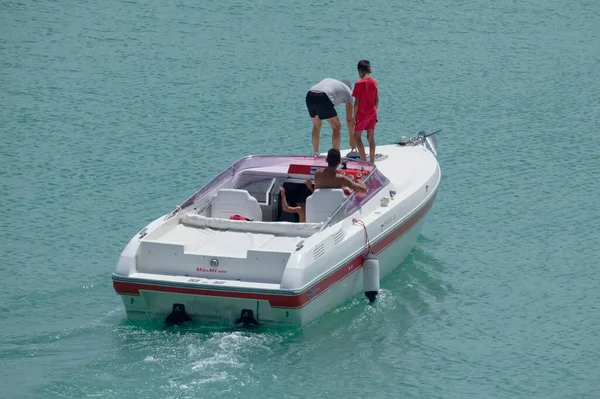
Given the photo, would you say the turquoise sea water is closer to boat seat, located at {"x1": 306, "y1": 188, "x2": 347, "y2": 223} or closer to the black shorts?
boat seat, located at {"x1": 306, "y1": 188, "x2": 347, "y2": 223}

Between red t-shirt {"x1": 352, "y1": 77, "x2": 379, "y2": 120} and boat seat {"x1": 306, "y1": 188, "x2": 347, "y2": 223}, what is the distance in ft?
7.54

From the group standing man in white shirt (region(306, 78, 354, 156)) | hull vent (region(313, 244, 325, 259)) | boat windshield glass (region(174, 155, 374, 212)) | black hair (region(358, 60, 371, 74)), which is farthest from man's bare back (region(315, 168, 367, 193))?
black hair (region(358, 60, 371, 74))

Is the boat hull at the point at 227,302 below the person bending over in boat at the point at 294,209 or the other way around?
below

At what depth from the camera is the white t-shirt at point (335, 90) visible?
15289 mm

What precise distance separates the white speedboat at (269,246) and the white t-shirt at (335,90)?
984 mm

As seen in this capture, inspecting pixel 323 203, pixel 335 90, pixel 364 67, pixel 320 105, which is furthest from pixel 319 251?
pixel 364 67

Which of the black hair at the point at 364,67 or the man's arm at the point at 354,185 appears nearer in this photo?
the man's arm at the point at 354,185

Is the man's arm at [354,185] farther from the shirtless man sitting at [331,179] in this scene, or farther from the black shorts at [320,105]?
the black shorts at [320,105]

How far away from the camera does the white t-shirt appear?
15289 mm

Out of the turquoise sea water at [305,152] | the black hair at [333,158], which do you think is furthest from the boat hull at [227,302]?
the black hair at [333,158]

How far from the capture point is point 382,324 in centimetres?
1314

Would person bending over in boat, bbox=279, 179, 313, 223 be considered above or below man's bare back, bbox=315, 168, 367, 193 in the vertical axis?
below

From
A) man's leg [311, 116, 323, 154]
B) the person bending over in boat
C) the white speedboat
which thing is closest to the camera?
the white speedboat

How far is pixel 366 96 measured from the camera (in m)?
15.5
